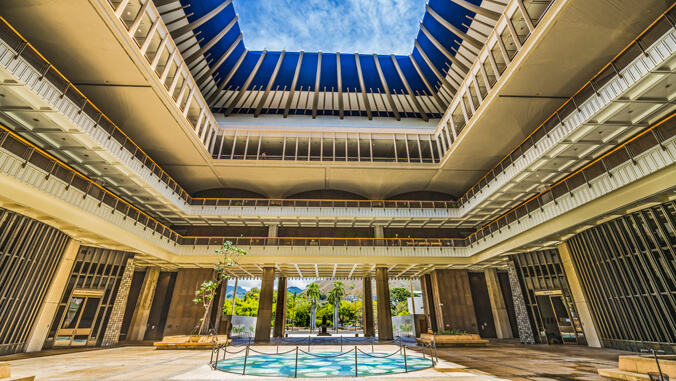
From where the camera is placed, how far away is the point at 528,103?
19.7m

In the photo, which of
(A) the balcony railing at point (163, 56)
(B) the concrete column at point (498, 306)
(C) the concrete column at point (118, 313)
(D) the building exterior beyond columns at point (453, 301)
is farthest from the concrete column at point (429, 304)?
(C) the concrete column at point (118, 313)

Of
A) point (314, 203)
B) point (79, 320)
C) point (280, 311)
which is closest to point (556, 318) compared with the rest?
point (314, 203)

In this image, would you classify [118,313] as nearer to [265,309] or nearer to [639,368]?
[265,309]

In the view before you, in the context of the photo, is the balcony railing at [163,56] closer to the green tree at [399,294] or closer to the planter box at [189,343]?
the planter box at [189,343]

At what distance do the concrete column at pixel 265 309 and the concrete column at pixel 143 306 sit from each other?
10.3m

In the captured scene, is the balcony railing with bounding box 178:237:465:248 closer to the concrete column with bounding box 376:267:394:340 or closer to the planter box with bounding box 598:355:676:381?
the concrete column with bounding box 376:267:394:340

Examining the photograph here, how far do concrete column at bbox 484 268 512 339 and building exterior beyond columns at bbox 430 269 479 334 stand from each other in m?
2.25

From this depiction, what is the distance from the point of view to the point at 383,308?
25391mm

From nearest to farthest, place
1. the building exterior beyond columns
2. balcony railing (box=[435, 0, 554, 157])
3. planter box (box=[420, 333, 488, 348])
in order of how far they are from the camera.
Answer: balcony railing (box=[435, 0, 554, 157]) < planter box (box=[420, 333, 488, 348]) < the building exterior beyond columns

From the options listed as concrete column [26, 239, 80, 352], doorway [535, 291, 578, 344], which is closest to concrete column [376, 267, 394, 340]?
doorway [535, 291, 578, 344]

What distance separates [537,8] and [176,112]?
2331 cm

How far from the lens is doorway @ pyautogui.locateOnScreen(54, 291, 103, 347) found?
18203mm

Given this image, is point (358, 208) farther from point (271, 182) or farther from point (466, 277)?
point (466, 277)

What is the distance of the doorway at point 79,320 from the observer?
18203mm
